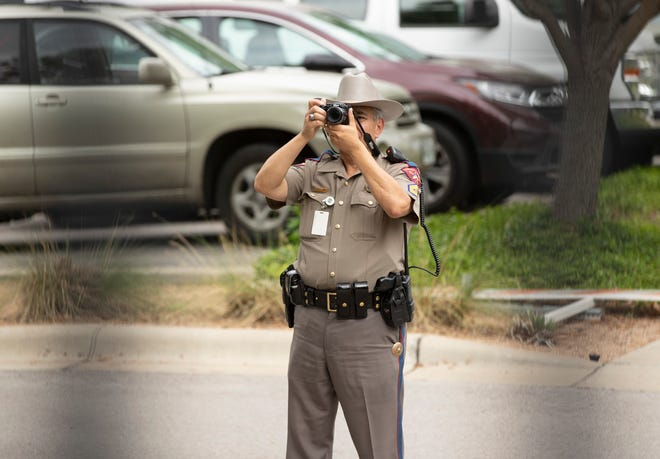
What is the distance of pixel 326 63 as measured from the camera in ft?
19.2

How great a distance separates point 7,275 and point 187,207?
223 centimetres

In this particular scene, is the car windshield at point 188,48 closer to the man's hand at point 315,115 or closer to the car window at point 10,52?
the car window at point 10,52

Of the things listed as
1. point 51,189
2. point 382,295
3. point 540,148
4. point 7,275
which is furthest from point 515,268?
point 51,189

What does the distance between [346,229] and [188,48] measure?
1.26 meters

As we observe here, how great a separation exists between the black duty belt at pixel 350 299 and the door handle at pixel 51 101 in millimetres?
876

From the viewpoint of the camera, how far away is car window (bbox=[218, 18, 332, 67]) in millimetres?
5887

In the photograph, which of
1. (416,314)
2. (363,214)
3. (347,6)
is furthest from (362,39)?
(363,214)

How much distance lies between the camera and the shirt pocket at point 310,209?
6.40ft

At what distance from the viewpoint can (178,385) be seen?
377 centimetres

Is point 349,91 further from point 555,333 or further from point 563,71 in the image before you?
point 555,333

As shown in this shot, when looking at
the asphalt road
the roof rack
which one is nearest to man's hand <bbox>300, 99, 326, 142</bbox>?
the roof rack

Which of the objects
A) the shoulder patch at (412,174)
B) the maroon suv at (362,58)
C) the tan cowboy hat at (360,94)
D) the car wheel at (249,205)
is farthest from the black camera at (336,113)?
the maroon suv at (362,58)

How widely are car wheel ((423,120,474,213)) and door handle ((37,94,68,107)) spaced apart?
3.92m

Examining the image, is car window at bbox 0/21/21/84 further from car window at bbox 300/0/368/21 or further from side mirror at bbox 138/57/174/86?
car window at bbox 300/0/368/21
